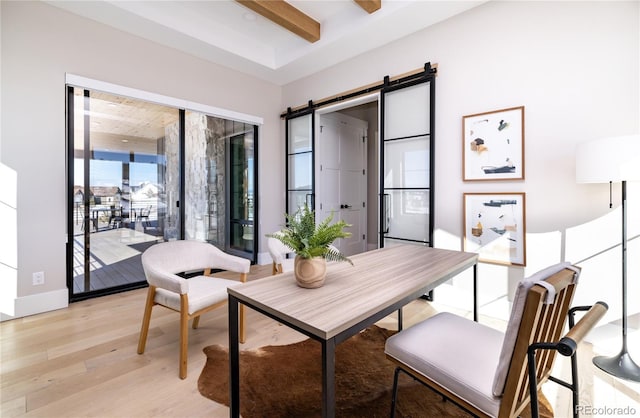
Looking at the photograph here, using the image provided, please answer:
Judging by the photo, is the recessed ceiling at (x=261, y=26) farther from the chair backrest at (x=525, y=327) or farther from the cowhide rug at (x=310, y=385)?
the cowhide rug at (x=310, y=385)

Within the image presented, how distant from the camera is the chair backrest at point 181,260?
197cm

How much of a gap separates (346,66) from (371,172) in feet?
7.37

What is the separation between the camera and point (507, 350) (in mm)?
915

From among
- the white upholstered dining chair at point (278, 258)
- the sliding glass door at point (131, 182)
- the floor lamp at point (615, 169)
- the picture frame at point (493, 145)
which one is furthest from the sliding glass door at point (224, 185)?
the floor lamp at point (615, 169)

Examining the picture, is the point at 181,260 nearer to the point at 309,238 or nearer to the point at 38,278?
the point at 309,238

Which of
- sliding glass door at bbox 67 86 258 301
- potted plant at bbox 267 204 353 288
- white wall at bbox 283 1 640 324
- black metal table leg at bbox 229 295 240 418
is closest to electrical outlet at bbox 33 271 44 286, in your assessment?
sliding glass door at bbox 67 86 258 301

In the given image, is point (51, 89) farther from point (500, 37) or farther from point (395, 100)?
point (500, 37)

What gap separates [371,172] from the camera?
5.66 m

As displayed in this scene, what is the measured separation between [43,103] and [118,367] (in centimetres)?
260

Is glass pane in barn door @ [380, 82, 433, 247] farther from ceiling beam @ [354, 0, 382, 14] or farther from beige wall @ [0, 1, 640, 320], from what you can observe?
ceiling beam @ [354, 0, 382, 14]

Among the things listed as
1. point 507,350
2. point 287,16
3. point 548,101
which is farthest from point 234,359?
point 287,16

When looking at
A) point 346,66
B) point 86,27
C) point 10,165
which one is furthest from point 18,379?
point 346,66

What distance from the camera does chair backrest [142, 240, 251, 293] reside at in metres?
1.97

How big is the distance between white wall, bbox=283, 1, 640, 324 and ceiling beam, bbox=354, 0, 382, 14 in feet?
1.91
